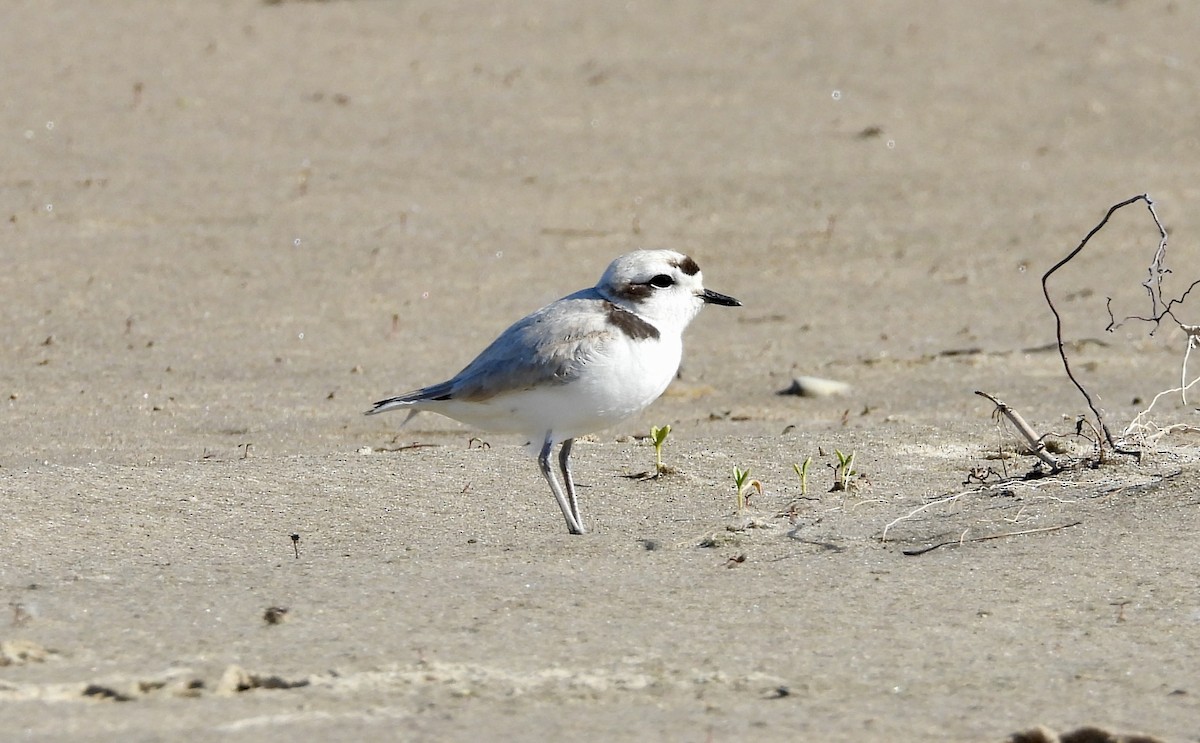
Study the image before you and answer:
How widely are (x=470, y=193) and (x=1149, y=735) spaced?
7.68m

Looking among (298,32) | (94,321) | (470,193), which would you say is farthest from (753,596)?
(298,32)

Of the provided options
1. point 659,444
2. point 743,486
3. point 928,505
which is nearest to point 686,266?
point 659,444

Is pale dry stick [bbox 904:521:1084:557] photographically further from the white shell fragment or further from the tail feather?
the white shell fragment

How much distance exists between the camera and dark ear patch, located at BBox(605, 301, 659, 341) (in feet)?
16.8

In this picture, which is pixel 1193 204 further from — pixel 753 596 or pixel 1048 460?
pixel 753 596

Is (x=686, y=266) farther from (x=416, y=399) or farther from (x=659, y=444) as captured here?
(x=416, y=399)

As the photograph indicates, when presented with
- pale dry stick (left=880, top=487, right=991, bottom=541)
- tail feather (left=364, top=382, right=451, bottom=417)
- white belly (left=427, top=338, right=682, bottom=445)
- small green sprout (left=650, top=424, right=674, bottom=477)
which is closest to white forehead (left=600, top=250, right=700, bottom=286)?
white belly (left=427, top=338, right=682, bottom=445)

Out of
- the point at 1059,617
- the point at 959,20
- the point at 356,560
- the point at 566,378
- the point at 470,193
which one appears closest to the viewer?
the point at 1059,617

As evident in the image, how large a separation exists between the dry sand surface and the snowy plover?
29 cm

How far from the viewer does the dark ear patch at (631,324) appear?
5.12m

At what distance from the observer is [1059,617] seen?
3975 millimetres

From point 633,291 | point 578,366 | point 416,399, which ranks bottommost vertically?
point 416,399

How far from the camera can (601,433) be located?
265 inches

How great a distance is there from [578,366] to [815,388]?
2.64 meters
